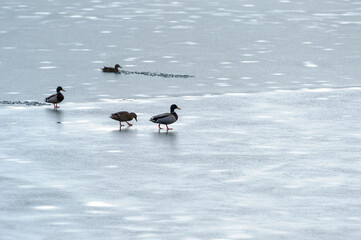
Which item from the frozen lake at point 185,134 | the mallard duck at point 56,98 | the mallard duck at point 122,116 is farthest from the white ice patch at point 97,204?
the mallard duck at point 56,98

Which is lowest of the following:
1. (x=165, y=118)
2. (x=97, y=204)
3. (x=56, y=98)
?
(x=97, y=204)

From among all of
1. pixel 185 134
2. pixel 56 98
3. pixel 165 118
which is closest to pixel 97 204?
pixel 185 134

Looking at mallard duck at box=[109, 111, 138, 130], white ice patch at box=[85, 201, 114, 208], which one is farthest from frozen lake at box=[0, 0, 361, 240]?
mallard duck at box=[109, 111, 138, 130]

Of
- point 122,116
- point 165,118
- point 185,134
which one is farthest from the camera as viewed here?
point 122,116

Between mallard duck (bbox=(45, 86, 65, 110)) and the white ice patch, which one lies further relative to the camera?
mallard duck (bbox=(45, 86, 65, 110))

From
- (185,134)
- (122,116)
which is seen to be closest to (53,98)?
(122,116)

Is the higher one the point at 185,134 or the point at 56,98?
the point at 56,98

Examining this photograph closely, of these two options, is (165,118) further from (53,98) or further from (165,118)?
(53,98)

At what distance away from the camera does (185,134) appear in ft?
47.9

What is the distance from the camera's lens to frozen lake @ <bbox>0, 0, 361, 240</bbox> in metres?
9.86

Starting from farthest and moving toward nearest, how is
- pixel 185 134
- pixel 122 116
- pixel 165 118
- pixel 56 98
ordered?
pixel 56 98, pixel 122 116, pixel 165 118, pixel 185 134

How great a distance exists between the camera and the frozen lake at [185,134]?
388 inches

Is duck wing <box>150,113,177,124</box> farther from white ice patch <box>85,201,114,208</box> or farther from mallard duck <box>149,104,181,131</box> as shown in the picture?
white ice patch <box>85,201,114,208</box>

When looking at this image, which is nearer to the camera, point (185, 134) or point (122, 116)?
point (185, 134)
